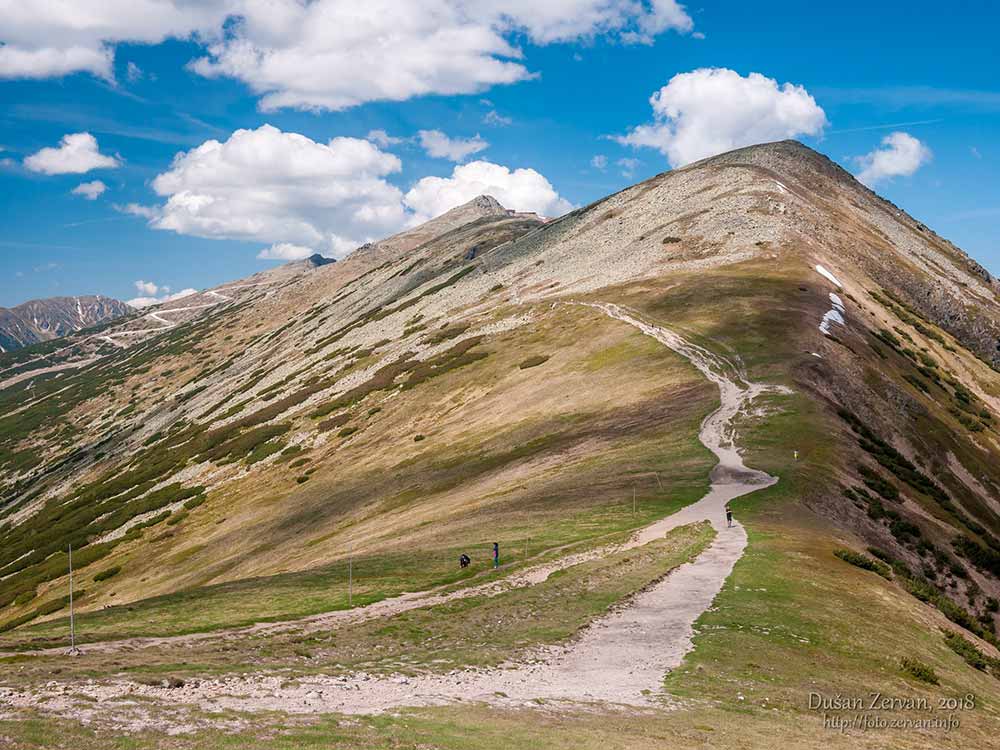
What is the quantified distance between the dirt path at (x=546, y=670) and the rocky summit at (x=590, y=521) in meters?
0.13

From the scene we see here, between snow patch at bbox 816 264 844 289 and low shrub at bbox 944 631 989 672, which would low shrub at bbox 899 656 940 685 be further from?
snow patch at bbox 816 264 844 289

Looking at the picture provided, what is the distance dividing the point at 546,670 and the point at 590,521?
1906cm

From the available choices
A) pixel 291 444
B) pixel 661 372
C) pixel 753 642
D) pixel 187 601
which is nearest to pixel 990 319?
pixel 661 372

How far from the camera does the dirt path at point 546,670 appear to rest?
18.1 m

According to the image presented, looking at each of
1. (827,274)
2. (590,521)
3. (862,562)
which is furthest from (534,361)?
(862,562)

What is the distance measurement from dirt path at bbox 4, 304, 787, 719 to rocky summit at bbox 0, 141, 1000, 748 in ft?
0.44

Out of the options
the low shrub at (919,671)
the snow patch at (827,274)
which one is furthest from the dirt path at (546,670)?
the snow patch at (827,274)

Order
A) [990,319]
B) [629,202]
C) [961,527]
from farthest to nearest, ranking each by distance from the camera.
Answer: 1. [629,202]
2. [990,319]
3. [961,527]

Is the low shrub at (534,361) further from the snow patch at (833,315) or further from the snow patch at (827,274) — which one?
the snow patch at (827,274)

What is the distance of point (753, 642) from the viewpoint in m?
23.3

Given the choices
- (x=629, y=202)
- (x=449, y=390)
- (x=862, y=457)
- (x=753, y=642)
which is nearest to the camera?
(x=753, y=642)

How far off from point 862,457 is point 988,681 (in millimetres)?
26668

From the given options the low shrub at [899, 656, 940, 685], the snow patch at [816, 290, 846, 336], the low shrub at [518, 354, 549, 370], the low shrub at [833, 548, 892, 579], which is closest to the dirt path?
the low shrub at [833, 548, 892, 579]

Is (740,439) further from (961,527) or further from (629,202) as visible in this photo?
(629,202)
